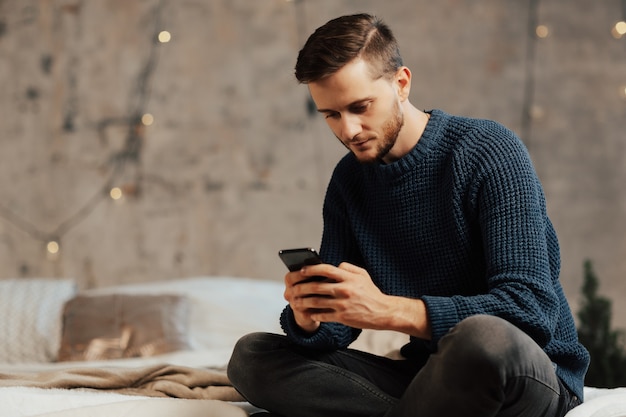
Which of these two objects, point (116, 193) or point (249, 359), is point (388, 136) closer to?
point (249, 359)

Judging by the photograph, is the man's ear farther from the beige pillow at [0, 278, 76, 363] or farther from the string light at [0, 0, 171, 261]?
the string light at [0, 0, 171, 261]

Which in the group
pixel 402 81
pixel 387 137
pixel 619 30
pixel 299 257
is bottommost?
pixel 299 257

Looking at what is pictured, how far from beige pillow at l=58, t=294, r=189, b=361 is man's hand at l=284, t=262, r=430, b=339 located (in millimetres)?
1366

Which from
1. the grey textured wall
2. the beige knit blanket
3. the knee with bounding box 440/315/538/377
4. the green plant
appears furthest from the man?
the grey textured wall

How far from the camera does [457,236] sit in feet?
4.58

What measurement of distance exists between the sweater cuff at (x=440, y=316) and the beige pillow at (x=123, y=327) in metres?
1.44

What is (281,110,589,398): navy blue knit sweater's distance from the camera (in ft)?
4.04

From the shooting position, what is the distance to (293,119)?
3.04 metres

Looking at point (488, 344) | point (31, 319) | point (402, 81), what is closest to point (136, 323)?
point (31, 319)

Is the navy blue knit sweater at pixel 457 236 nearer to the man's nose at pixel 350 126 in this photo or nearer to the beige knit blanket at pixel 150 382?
the man's nose at pixel 350 126

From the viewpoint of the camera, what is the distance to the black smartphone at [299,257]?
1.22m

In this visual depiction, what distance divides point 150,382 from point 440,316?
30.8 inches

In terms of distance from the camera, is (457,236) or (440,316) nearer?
(440,316)

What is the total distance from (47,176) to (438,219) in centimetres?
213
